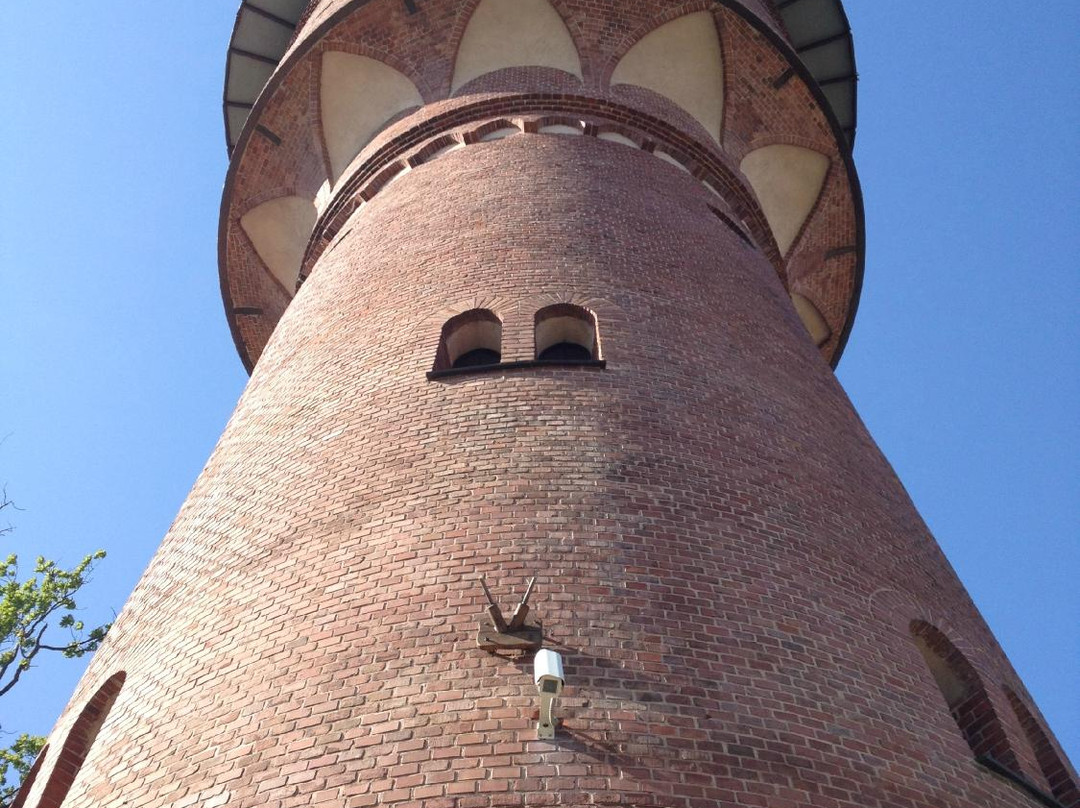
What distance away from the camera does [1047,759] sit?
6.32m

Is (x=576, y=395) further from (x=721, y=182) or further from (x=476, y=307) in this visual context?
(x=721, y=182)

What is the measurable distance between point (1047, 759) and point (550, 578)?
308 centimetres

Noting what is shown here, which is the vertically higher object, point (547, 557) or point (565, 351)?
point (565, 351)

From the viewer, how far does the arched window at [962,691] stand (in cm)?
599

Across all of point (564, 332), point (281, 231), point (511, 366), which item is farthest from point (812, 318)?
point (511, 366)

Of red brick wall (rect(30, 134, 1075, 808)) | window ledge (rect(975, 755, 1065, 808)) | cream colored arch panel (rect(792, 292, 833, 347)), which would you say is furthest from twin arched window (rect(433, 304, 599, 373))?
cream colored arch panel (rect(792, 292, 833, 347))

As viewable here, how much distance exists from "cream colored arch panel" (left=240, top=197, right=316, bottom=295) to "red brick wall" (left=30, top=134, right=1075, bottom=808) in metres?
5.02

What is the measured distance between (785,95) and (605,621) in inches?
361

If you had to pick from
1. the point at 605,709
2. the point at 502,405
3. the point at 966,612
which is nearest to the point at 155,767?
the point at 605,709

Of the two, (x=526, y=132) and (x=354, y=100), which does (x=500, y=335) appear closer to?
(x=526, y=132)

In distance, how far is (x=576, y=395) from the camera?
6.71m

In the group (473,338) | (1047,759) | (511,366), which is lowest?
(1047,759)

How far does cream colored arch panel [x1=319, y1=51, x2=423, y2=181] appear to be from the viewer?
1233cm

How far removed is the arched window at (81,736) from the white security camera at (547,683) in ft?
9.24
